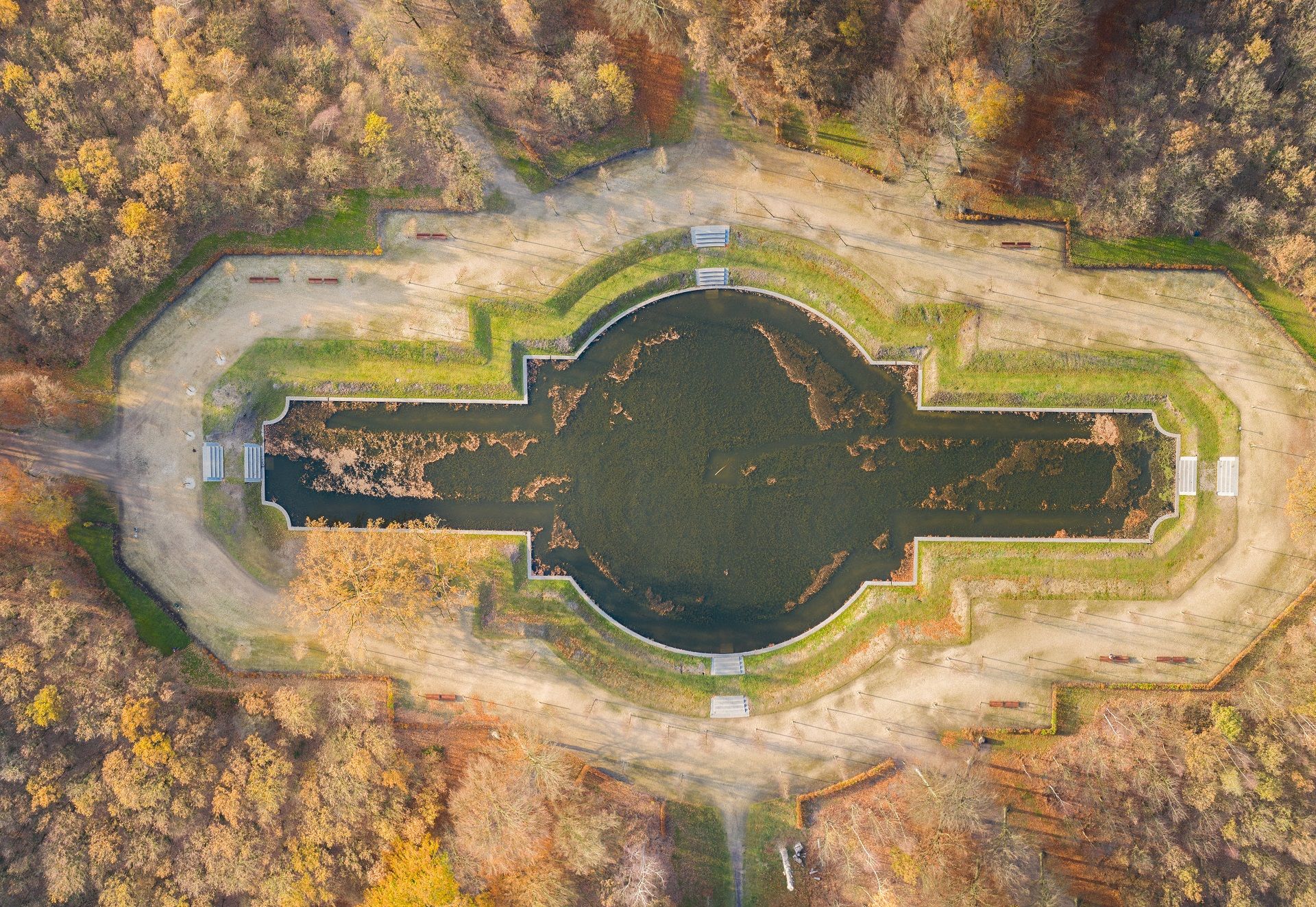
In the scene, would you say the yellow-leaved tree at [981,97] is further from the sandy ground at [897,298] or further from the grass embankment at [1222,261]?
the grass embankment at [1222,261]

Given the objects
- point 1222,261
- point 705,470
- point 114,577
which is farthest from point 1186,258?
point 114,577

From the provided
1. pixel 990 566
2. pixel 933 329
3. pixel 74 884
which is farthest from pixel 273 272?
pixel 990 566

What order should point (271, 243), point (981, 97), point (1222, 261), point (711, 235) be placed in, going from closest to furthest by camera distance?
point (981, 97) < point (1222, 261) < point (711, 235) < point (271, 243)

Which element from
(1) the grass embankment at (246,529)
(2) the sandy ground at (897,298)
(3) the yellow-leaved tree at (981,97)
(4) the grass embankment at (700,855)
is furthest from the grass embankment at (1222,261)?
(1) the grass embankment at (246,529)

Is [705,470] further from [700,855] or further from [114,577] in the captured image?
[114,577]

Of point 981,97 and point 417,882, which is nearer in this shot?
point 981,97

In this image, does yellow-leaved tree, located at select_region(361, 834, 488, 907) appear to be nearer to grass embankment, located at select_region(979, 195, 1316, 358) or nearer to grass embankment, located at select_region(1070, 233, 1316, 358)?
grass embankment, located at select_region(979, 195, 1316, 358)
